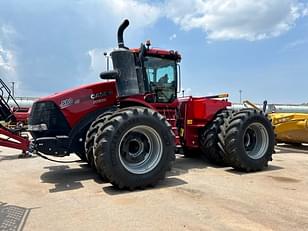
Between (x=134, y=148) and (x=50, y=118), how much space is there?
174 cm

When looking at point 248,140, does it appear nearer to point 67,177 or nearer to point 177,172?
point 177,172

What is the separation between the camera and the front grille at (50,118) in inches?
265

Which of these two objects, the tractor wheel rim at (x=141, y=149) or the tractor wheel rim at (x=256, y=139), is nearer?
the tractor wheel rim at (x=141, y=149)

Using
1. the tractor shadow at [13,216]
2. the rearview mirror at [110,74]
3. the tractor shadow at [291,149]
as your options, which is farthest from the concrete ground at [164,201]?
the tractor shadow at [291,149]

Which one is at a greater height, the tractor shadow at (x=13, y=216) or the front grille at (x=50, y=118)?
the front grille at (x=50, y=118)

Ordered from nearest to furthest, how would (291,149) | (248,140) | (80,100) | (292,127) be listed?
1. (80,100)
2. (248,140)
3. (292,127)
4. (291,149)

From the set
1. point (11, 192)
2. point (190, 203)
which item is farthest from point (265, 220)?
point (11, 192)

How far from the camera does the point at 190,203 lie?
5.10 meters

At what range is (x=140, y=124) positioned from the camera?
6.15m

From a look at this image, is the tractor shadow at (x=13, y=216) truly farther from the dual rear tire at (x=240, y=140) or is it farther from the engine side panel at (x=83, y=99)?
the dual rear tire at (x=240, y=140)

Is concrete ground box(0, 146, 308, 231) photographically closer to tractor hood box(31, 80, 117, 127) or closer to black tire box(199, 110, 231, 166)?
black tire box(199, 110, 231, 166)

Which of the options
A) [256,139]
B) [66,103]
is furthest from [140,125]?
[256,139]

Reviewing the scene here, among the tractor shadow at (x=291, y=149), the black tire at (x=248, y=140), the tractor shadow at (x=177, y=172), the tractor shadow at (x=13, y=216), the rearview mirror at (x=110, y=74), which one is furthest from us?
the tractor shadow at (x=291, y=149)

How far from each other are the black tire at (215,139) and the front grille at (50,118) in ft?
10.5
